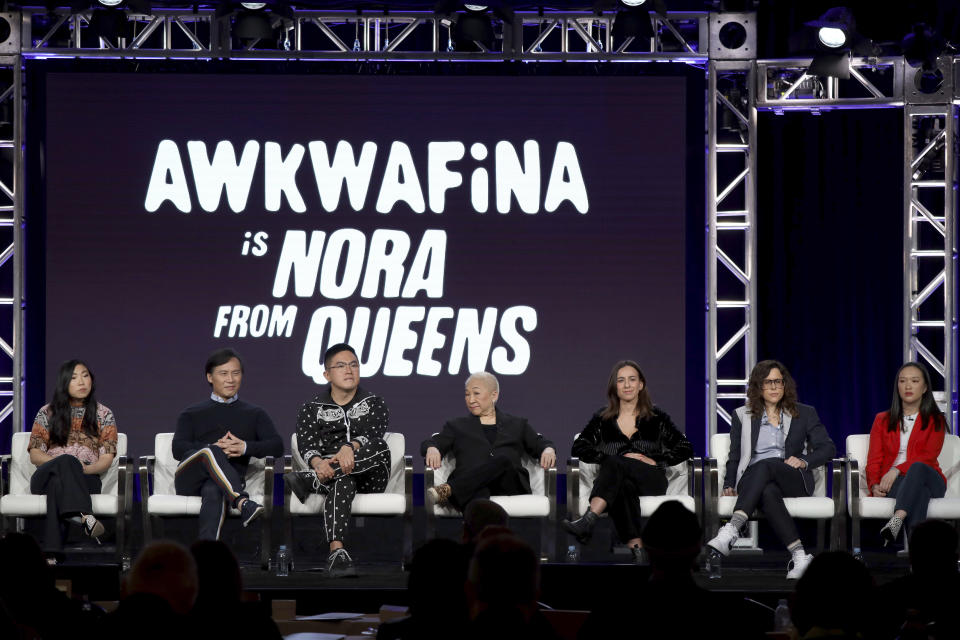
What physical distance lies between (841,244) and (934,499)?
214cm

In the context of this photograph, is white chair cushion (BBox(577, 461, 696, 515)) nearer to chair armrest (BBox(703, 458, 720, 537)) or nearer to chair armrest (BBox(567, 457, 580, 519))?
chair armrest (BBox(567, 457, 580, 519))

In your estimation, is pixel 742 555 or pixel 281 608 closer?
pixel 281 608

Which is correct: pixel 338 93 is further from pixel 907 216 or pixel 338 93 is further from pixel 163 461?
pixel 907 216

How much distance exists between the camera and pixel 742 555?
Answer: 7.11 metres

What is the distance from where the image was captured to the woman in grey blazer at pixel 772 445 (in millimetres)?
6387

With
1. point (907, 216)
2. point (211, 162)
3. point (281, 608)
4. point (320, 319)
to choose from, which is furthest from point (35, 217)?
point (907, 216)

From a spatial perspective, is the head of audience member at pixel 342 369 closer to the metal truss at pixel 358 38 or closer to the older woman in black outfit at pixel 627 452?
the older woman in black outfit at pixel 627 452

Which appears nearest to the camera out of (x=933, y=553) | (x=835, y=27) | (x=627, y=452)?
(x=933, y=553)

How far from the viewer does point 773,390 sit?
6711mm

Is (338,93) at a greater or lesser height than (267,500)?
greater

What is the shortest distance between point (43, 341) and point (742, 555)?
4.11 metres

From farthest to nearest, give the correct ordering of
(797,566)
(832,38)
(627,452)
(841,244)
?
(841,244), (832,38), (627,452), (797,566)

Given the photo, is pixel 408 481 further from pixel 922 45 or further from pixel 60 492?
pixel 922 45

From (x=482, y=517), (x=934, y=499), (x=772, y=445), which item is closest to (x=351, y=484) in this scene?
(x=772, y=445)
